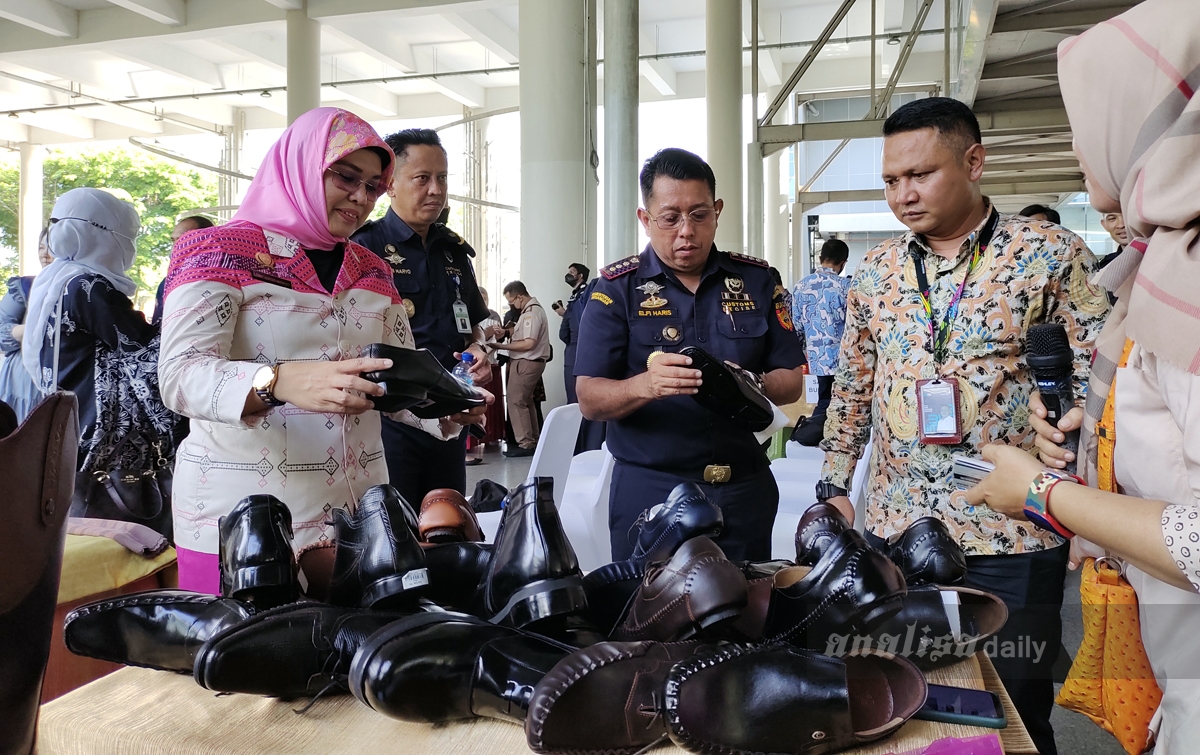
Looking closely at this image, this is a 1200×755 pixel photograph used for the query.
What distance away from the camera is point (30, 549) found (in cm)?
77

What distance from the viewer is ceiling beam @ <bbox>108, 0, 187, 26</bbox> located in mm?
10508

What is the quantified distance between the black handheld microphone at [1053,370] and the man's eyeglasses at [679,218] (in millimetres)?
830

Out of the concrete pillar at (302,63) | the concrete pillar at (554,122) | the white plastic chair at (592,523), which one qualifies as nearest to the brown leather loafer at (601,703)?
the white plastic chair at (592,523)

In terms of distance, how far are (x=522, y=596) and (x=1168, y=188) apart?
832mm

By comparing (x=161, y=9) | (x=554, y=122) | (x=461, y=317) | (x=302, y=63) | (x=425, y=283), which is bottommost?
(x=461, y=317)

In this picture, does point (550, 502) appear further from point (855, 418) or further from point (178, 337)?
point (855, 418)

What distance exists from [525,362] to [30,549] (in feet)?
21.5

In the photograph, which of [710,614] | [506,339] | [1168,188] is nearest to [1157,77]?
Answer: [1168,188]

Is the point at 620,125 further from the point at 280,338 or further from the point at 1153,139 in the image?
the point at 1153,139

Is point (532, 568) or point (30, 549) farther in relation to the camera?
point (532, 568)

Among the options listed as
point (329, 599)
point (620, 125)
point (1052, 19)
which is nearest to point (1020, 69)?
point (1052, 19)

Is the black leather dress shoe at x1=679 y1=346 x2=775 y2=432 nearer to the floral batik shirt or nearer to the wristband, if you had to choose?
the floral batik shirt

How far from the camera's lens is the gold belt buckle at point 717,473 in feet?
6.73

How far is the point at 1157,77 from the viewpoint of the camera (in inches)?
38.4
